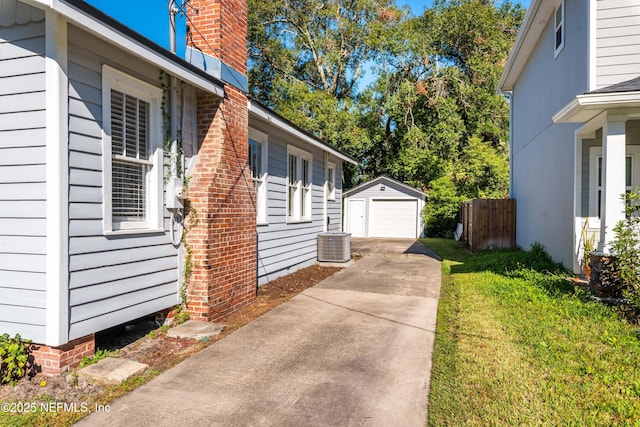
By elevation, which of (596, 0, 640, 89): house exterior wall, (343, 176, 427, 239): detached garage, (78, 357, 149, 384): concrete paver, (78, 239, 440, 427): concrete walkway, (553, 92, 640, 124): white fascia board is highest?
(596, 0, 640, 89): house exterior wall

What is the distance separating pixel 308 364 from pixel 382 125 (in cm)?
2290

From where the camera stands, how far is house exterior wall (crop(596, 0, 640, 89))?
662cm

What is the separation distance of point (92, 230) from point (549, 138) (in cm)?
979

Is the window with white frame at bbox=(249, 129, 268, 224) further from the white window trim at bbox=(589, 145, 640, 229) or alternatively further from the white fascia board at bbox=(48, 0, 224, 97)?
the white window trim at bbox=(589, 145, 640, 229)

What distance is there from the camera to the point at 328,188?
1283cm

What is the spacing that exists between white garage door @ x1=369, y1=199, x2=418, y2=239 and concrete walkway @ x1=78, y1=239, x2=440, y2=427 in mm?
15538

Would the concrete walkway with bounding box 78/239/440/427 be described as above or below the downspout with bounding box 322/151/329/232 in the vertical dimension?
below

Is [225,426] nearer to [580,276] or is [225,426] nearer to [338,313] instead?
[338,313]

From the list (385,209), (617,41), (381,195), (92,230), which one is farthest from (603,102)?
(385,209)

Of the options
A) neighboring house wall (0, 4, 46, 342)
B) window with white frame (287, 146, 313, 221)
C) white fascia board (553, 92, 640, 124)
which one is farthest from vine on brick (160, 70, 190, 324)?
white fascia board (553, 92, 640, 124)

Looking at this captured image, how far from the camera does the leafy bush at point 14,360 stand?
3.53m

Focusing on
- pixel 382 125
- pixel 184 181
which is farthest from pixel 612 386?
pixel 382 125

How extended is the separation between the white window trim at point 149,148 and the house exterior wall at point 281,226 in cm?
265

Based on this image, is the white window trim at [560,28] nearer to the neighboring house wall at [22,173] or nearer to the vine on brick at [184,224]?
the vine on brick at [184,224]
